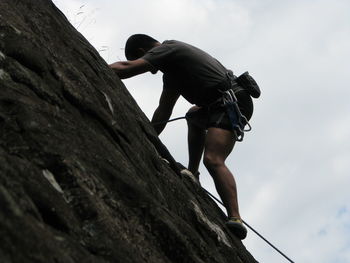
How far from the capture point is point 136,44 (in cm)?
885

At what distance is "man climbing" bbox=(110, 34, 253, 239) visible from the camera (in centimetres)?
791

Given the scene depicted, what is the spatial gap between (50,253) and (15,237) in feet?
0.75

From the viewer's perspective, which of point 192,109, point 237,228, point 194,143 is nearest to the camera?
point 237,228

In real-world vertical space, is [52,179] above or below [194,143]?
below

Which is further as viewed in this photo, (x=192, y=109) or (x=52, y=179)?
(x=192, y=109)

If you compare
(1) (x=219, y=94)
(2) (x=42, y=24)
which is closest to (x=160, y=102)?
(1) (x=219, y=94)

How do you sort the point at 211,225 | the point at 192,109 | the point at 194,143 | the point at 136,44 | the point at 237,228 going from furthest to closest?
the point at 194,143 < the point at 192,109 < the point at 136,44 < the point at 237,228 < the point at 211,225

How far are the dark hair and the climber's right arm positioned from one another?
33.7 inches

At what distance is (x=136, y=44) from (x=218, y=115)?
1423 millimetres

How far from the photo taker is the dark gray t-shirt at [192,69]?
8242 millimetres

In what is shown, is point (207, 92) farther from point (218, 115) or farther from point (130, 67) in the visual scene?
point (130, 67)

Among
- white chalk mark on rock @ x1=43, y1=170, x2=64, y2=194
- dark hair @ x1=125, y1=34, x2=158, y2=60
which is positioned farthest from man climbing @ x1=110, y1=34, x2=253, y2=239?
white chalk mark on rock @ x1=43, y1=170, x2=64, y2=194

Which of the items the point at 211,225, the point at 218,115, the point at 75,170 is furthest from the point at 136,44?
the point at 75,170

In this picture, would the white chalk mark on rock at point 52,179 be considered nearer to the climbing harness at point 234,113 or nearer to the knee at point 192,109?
the climbing harness at point 234,113
